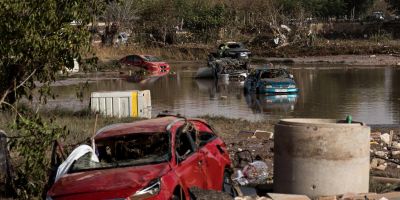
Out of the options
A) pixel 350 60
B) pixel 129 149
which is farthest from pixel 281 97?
pixel 350 60

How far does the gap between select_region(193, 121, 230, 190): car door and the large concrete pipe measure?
1.02 m

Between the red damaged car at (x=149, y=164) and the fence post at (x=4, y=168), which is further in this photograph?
the fence post at (x=4, y=168)

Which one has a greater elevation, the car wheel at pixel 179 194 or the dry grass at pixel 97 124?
the car wheel at pixel 179 194

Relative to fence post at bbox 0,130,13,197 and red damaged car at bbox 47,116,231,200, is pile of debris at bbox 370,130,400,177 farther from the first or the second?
fence post at bbox 0,130,13,197

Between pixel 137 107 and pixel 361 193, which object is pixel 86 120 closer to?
pixel 137 107

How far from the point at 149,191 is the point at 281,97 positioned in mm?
25537

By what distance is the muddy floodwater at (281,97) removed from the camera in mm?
26016

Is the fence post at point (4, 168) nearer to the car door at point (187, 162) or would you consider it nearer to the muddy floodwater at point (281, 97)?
the car door at point (187, 162)

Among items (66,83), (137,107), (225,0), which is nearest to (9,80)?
(137,107)

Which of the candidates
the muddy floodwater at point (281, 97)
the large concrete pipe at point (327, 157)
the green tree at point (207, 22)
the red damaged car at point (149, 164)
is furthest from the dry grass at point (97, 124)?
the green tree at point (207, 22)

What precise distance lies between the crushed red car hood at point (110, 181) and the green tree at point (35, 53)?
1225 millimetres

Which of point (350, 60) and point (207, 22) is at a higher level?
point (207, 22)

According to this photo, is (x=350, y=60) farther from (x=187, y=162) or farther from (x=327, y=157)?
(x=187, y=162)

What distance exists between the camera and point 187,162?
29.8 feet
